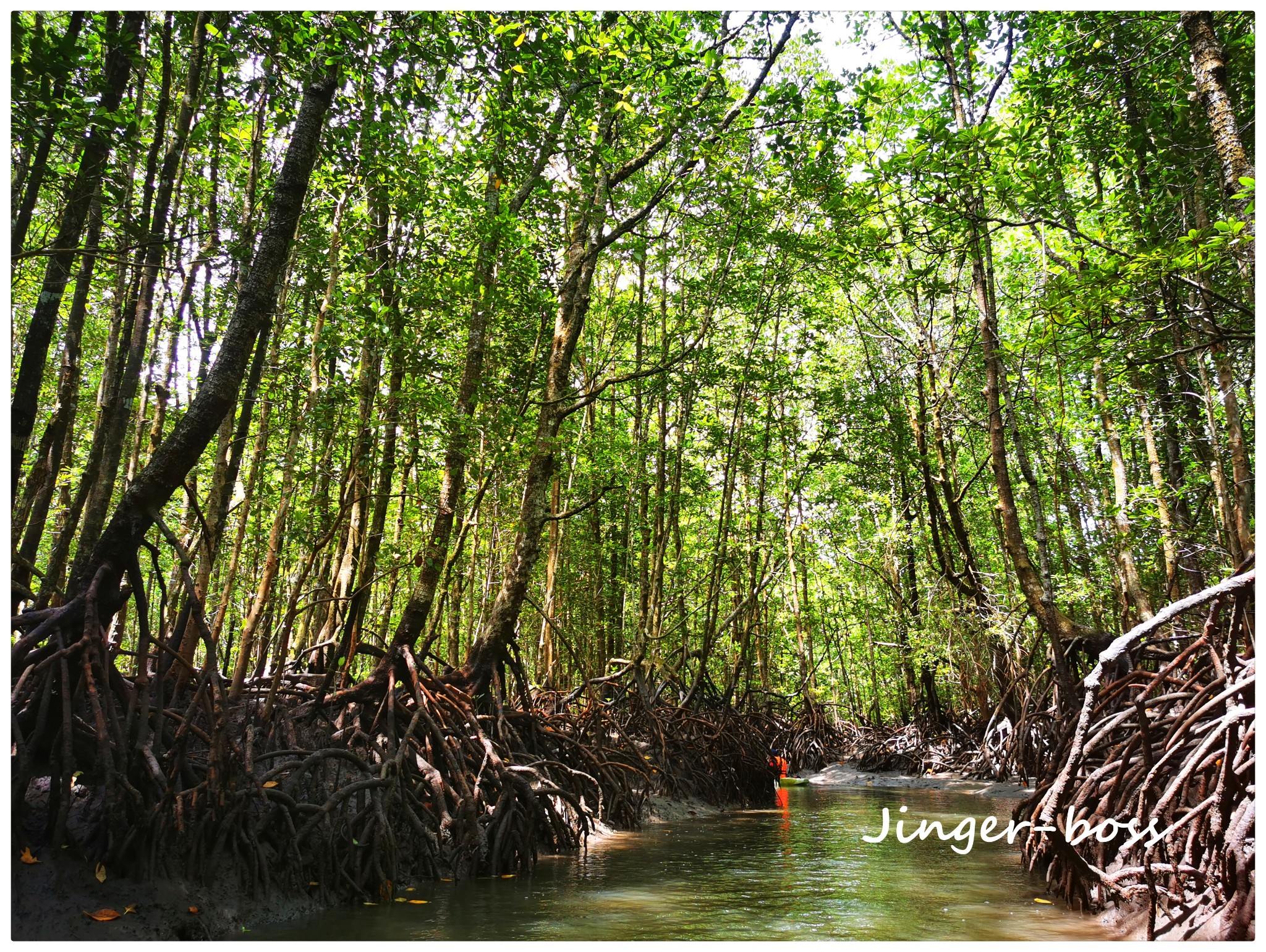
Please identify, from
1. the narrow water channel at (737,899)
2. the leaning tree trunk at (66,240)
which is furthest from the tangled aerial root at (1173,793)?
the leaning tree trunk at (66,240)

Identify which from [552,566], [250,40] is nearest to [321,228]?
[250,40]

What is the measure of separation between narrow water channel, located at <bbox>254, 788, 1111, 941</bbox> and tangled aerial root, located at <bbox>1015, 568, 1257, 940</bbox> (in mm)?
388

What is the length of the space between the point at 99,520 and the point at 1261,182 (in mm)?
6756

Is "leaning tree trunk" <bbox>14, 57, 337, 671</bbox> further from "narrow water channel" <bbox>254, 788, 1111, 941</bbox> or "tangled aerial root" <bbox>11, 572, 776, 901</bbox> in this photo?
"narrow water channel" <bbox>254, 788, 1111, 941</bbox>

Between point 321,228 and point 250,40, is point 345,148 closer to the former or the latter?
point 250,40

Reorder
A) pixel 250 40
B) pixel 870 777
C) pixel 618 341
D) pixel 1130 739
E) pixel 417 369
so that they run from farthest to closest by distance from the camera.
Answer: pixel 870 777
pixel 618 341
pixel 417 369
pixel 250 40
pixel 1130 739

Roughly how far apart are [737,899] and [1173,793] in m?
2.68

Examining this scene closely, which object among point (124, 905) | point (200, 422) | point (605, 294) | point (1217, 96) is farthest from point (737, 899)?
point (605, 294)

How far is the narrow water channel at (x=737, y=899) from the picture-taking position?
170 inches

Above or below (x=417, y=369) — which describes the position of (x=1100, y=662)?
below

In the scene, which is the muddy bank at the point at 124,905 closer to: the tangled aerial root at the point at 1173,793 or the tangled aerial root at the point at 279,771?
the tangled aerial root at the point at 279,771

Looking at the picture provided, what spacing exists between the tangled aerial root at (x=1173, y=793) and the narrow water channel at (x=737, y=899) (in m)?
0.39

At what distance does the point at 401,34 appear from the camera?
4.65 m

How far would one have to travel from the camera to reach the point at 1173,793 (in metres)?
3.55
